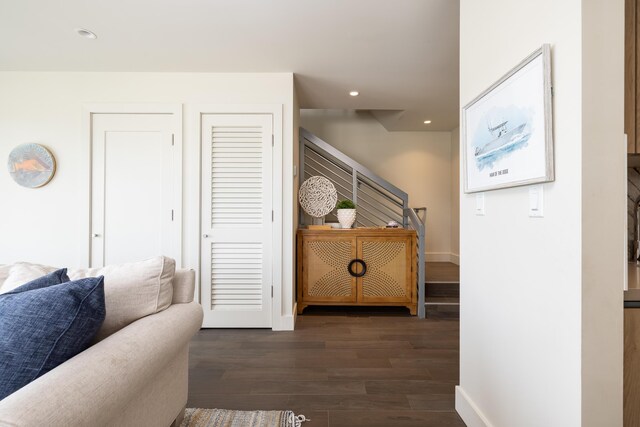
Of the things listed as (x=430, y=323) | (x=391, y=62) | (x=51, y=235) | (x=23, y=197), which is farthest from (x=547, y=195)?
(x=23, y=197)

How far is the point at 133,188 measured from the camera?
2.99 metres

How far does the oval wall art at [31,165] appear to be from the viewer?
115 inches

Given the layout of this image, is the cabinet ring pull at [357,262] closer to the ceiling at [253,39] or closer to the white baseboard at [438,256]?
the ceiling at [253,39]

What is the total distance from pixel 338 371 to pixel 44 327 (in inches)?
69.6

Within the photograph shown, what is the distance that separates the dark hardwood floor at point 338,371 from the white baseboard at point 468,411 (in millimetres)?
46

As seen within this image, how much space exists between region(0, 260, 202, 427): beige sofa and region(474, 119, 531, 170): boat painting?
1.51 meters

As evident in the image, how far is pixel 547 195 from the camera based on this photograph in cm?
106

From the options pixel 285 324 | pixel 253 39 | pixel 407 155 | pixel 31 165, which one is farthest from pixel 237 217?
pixel 407 155

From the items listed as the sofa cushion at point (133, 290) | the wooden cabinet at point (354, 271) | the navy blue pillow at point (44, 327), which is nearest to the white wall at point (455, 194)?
the wooden cabinet at point (354, 271)

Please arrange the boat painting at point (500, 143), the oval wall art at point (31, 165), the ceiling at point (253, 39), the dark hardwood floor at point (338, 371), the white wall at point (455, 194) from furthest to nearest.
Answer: the white wall at point (455, 194) → the oval wall art at point (31, 165) → the ceiling at point (253, 39) → the dark hardwood floor at point (338, 371) → the boat painting at point (500, 143)

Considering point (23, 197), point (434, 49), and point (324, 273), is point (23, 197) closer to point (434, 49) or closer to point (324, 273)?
point (324, 273)

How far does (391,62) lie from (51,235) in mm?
3586

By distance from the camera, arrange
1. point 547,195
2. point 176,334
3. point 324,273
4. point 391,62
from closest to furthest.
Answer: point 547,195, point 176,334, point 391,62, point 324,273

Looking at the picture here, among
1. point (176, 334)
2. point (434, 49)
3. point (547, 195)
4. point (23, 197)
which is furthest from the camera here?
point (23, 197)
